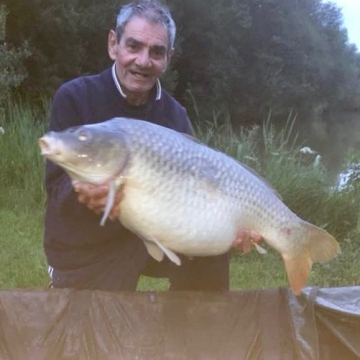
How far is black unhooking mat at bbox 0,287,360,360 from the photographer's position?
1.96 metres

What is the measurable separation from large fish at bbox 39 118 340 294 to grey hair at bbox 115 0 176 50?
1.56ft

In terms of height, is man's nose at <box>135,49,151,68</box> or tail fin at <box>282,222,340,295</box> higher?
man's nose at <box>135,49,151,68</box>

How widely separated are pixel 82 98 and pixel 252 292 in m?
0.70

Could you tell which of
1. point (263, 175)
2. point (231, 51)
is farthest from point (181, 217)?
point (231, 51)

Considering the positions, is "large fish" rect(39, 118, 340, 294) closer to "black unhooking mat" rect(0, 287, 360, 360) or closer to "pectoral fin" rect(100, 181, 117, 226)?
"pectoral fin" rect(100, 181, 117, 226)

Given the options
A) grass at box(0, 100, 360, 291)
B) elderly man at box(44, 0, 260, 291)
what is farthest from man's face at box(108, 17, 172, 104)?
grass at box(0, 100, 360, 291)

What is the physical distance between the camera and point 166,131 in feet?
5.13

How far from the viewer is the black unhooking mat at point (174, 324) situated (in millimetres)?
1955

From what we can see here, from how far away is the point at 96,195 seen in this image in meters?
1.49

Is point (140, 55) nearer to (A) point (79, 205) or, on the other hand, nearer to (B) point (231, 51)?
(A) point (79, 205)

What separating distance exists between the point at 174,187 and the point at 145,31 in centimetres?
61

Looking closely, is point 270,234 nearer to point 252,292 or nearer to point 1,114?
point 252,292

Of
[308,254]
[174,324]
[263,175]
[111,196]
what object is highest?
[111,196]

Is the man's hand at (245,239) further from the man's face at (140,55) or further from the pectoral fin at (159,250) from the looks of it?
the man's face at (140,55)
